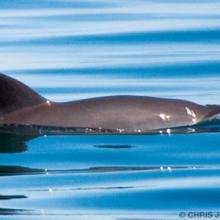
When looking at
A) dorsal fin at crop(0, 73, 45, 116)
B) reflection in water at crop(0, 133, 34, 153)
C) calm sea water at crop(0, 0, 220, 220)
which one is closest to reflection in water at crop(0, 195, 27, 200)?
calm sea water at crop(0, 0, 220, 220)

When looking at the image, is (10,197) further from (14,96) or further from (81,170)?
(14,96)

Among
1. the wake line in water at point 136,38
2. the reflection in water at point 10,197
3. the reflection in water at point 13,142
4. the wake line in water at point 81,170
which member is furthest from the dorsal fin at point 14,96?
the wake line in water at point 136,38

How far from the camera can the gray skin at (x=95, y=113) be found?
11.7 meters

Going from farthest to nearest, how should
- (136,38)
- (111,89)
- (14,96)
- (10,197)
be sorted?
(136,38), (111,89), (14,96), (10,197)

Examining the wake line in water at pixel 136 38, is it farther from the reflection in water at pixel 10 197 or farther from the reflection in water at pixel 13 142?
the reflection in water at pixel 10 197

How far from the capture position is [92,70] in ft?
51.1

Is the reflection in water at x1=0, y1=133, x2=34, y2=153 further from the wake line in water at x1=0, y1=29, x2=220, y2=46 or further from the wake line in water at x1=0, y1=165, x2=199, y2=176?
the wake line in water at x1=0, y1=29, x2=220, y2=46

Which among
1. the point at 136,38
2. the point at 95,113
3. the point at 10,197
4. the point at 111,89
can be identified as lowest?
the point at 10,197

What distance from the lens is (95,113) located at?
11836mm

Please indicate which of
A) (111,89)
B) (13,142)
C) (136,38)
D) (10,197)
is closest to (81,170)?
(10,197)

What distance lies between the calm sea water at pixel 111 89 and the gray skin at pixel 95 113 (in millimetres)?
335

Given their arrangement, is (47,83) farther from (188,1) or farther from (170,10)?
(188,1)

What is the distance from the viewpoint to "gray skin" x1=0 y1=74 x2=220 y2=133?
11727mm

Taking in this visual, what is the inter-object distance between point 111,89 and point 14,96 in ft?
8.50
